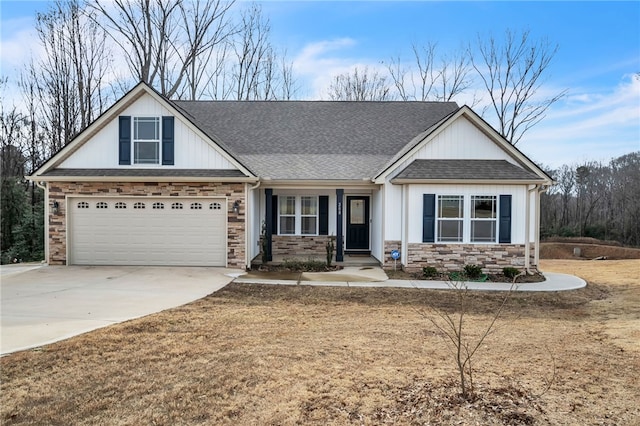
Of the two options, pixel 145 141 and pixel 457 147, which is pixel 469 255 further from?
pixel 145 141

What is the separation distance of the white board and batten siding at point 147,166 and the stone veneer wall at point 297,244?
397 centimetres

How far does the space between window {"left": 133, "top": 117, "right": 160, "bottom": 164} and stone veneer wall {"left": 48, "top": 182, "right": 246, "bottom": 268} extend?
0.86 metres

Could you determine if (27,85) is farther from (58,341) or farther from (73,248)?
(58,341)

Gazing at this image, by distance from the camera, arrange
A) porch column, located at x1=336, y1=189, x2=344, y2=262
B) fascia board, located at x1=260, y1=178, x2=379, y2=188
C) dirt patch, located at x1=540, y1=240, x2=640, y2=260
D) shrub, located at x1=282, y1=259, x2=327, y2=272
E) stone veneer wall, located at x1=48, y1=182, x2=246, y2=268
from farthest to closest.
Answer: dirt patch, located at x1=540, y1=240, x2=640, y2=260 < porch column, located at x1=336, y1=189, x2=344, y2=262 < fascia board, located at x1=260, y1=178, x2=379, y2=188 < shrub, located at x1=282, y1=259, x2=327, y2=272 < stone veneer wall, located at x1=48, y1=182, x2=246, y2=268

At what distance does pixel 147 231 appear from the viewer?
13.2m

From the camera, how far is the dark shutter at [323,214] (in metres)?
15.9

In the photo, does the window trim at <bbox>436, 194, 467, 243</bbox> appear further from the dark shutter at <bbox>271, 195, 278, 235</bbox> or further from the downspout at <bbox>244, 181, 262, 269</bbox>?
the dark shutter at <bbox>271, 195, 278, 235</bbox>

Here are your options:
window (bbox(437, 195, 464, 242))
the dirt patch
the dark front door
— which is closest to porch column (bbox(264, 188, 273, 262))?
the dark front door

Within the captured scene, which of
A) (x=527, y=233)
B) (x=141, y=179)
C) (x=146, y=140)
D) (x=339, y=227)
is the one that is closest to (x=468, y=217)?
(x=527, y=233)

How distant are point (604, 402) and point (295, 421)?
306 cm

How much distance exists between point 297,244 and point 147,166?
6111mm

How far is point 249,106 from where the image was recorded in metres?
18.8

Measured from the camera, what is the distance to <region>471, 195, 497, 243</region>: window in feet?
41.8

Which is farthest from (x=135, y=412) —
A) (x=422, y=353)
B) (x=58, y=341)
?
(x=422, y=353)
